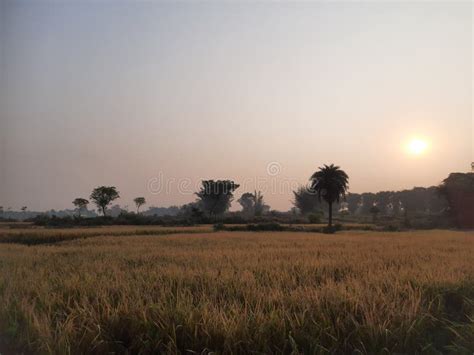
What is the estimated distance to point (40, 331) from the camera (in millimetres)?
3883

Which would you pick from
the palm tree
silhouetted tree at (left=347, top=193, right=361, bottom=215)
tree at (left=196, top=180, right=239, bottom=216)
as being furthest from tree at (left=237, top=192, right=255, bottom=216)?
the palm tree

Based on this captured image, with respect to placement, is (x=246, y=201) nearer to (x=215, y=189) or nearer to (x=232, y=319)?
(x=215, y=189)

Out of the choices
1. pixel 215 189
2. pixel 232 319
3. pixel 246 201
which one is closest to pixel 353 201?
pixel 246 201

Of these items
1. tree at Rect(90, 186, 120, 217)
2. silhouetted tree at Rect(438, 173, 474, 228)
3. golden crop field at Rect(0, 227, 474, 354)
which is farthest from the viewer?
tree at Rect(90, 186, 120, 217)

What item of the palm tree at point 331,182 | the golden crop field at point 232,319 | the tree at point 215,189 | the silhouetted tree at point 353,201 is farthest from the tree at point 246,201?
the golden crop field at point 232,319

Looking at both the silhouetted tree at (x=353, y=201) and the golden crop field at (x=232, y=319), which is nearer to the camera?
the golden crop field at (x=232, y=319)

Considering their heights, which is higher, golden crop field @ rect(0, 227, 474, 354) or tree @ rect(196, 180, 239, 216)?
tree @ rect(196, 180, 239, 216)

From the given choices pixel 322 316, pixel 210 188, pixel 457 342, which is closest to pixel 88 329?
pixel 322 316

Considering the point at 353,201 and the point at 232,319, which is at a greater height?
the point at 353,201

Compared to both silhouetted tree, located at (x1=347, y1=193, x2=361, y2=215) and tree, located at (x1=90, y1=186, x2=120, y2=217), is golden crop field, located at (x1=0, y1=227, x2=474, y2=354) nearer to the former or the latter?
tree, located at (x1=90, y1=186, x2=120, y2=217)

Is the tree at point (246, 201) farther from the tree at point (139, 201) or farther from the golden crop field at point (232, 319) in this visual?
the golden crop field at point (232, 319)

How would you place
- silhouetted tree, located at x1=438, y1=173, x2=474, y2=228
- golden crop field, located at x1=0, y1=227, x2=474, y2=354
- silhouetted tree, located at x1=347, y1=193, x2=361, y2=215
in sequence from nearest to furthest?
golden crop field, located at x1=0, y1=227, x2=474, y2=354
silhouetted tree, located at x1=438, y1=173, x2=474, y2=228
silhouetted tree, located at x1=347, y1=193, x2=361, y2=215

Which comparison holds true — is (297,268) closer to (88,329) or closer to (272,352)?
(272,352)

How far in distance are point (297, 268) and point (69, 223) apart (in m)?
41.9
